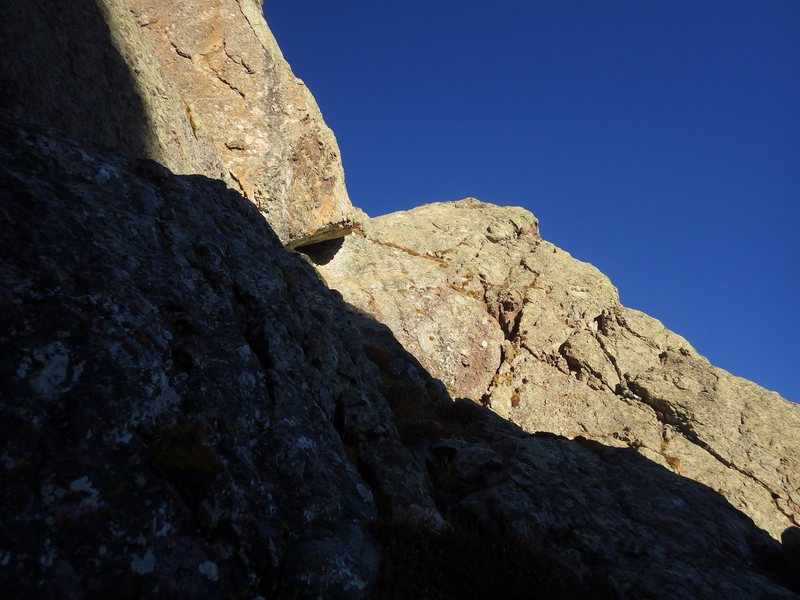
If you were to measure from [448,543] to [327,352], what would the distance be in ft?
19.1

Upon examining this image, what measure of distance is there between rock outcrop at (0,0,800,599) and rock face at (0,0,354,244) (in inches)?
4.1

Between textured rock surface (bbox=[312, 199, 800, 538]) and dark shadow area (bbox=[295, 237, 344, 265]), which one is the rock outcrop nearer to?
textured rock surface (bbox=[312, 199, 800, 538])

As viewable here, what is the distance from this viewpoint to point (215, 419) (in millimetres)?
7543

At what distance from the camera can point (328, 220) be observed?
93.1 feet

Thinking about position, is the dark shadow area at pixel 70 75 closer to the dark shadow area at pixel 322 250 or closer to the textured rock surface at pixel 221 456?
the textured rock surface at pixel 221 456

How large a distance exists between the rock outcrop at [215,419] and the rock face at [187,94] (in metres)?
0.10

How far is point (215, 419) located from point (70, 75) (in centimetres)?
1178

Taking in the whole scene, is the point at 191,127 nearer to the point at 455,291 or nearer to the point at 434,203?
the point at 455,291

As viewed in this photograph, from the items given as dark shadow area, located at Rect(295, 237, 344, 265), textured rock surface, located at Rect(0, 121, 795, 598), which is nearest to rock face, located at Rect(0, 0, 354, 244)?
textured rock surface, located at Rect(0, 121, 795, 598)

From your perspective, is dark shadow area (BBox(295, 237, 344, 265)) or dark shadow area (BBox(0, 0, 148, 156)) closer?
dark shadow area (BBox(0, 0, 148, 156))

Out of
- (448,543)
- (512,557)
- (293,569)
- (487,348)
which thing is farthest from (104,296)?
(487,348)

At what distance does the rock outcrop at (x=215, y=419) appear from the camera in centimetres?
555

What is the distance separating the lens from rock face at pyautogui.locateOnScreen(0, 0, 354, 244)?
40.1 ft

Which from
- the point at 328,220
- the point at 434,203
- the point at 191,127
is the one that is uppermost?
the point at 434,203
